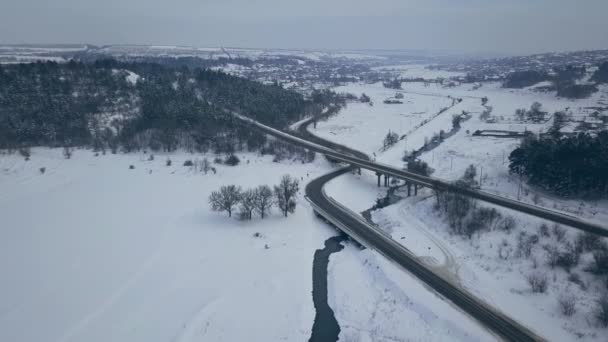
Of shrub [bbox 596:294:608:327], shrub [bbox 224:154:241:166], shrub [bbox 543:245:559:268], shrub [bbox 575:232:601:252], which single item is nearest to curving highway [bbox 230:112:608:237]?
shrub [bbox 575:232:601:252]

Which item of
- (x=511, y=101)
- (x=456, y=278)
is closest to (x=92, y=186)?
(x=456, y=278)

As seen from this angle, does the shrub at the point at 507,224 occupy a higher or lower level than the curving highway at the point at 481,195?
lower

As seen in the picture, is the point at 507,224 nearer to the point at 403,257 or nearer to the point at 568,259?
the point at 568,259

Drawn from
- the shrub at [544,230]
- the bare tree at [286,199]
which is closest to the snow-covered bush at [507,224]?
the shrub at [544,230]

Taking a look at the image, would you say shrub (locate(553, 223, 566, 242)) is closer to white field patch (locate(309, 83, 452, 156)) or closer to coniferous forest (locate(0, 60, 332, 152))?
white field patch (locate(309, 83, 452, 156))

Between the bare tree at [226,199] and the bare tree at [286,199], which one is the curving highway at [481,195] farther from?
the bare tree at [226,199]

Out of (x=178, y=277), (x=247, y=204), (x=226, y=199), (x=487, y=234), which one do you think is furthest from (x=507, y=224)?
(x=178, y=277)
